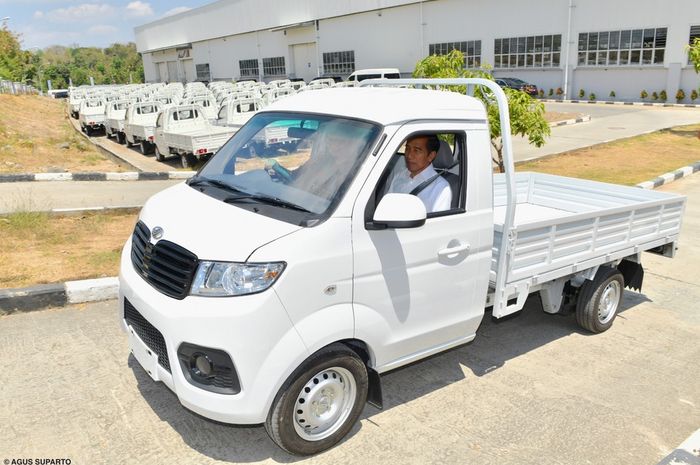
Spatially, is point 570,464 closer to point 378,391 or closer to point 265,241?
point 378,391

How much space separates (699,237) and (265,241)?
7393mm

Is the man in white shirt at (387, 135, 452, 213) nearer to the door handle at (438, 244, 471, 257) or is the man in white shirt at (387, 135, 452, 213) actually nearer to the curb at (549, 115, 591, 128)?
the door handle at (438, 244, 471, 257)

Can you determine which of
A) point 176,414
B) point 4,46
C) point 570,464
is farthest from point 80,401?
point 4,46

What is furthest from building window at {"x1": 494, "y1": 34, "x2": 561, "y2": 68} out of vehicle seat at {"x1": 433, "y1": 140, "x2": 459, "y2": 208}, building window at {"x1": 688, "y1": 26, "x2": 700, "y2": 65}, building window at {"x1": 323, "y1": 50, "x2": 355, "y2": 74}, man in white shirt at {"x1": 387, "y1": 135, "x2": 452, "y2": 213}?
man in white shirt at {"x1": 387, "y1": 135, "x2": 452, "y2": 213}

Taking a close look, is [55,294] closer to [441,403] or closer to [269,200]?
[269,200]

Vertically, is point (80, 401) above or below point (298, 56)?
below

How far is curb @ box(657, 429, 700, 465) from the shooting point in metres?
3.41

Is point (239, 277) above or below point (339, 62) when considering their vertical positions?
below

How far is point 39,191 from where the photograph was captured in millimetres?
10938

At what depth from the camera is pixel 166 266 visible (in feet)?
10.8

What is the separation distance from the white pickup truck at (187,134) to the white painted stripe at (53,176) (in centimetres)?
299

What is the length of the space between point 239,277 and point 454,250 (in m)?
1.47

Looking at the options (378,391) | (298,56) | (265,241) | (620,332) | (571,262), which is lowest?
(620,332)

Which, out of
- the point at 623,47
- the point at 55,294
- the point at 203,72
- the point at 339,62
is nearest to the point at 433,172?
the point at 55,294
